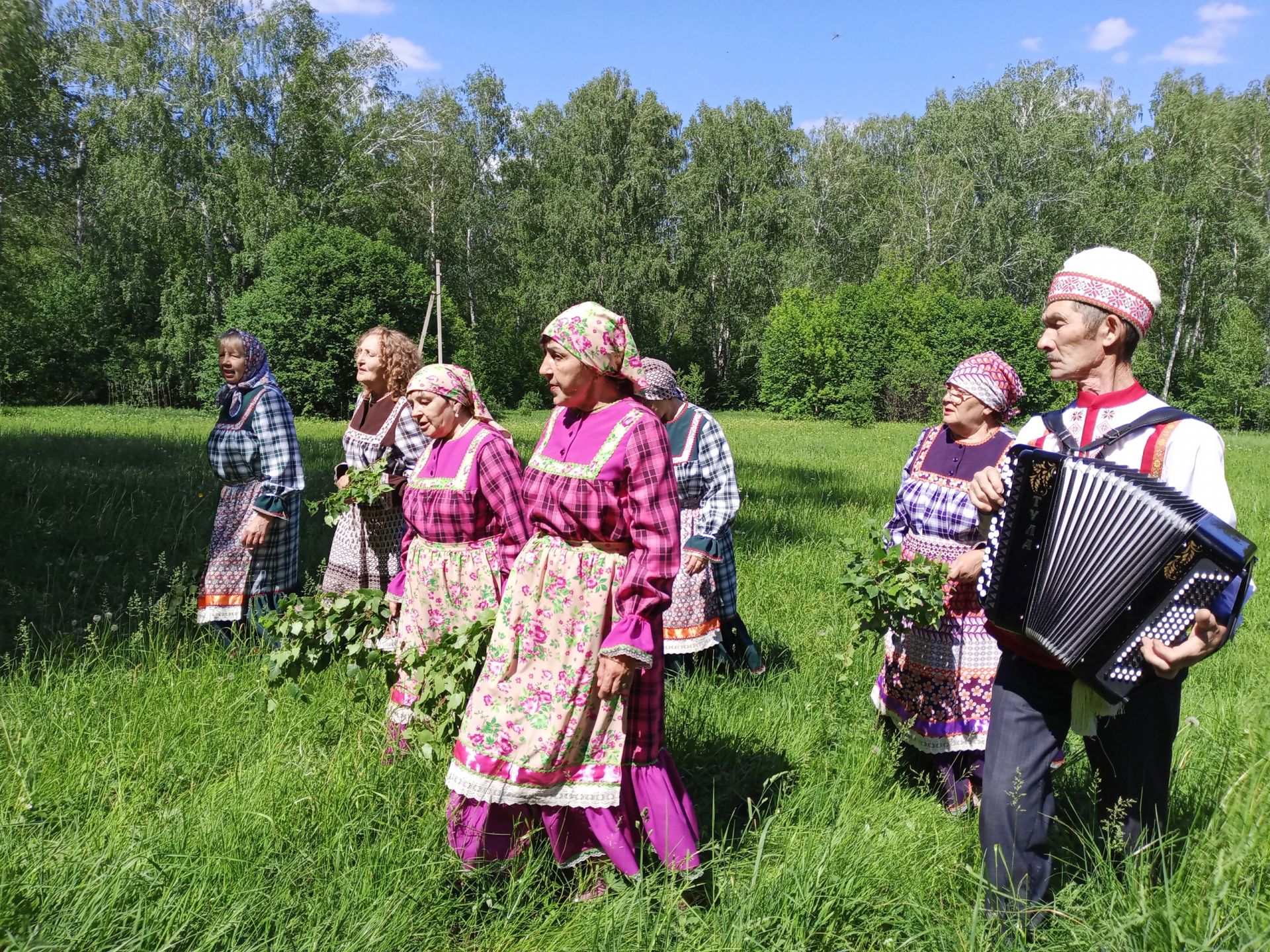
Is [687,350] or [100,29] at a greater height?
[100,29]

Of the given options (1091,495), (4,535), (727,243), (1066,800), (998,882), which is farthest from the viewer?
(727,243)

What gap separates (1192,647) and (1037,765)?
0.61 meters

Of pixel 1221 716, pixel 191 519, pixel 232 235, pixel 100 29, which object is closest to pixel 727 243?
pixel 232 235

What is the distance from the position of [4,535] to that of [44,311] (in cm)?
2761

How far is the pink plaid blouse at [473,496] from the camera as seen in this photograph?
153 inches

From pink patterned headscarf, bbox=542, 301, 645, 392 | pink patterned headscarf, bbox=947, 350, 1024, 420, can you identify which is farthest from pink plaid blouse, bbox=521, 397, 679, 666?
pink patterned headscarf, bbox=947, 350, 1024, 420

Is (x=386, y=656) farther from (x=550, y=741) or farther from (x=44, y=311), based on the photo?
(x=44, y=311)

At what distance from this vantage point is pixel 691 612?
5.25 m

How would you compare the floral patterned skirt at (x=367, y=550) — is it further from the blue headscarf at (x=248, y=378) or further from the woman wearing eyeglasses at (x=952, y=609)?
the woman wearing eyeglasses at (x=952, y=609)

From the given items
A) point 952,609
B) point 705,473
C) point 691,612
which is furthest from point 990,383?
point 691,612

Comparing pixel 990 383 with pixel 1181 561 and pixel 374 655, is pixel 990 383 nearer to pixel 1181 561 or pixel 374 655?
pixel 1181 561

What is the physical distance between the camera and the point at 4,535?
7637mm

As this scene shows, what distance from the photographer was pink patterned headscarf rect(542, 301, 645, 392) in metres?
2.93

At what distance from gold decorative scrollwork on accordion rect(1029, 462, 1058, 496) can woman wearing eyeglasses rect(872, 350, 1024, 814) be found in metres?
1.26
